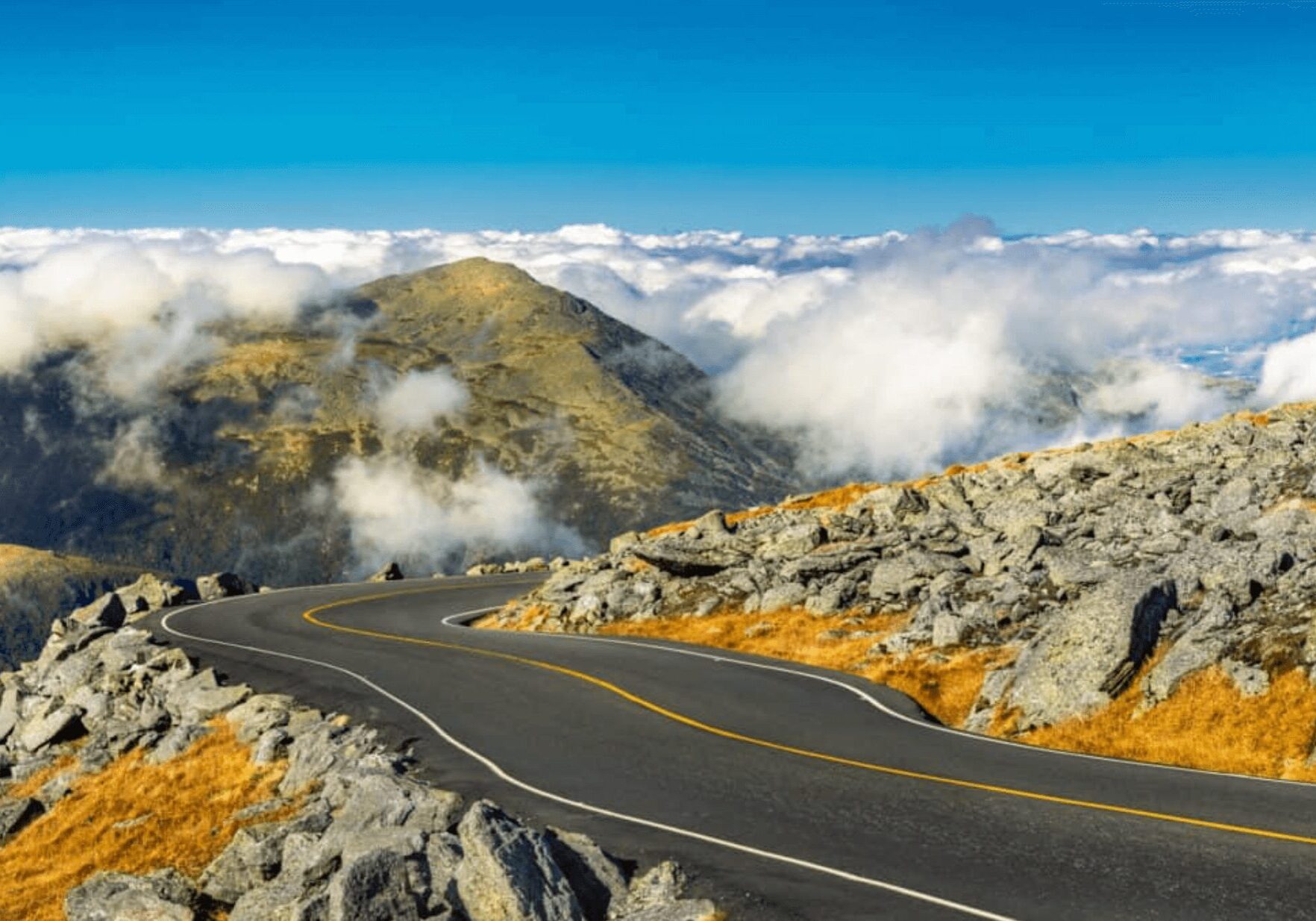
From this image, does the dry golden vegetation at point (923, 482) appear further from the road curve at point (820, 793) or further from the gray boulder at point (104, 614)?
the road curve at point (820, 793)

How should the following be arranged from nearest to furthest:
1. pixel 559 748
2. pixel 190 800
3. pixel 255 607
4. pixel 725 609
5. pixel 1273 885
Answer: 1. pixel 1273 885
2. pixel 559 748
3. pixel 190 800
4. pixel 725 609
5. pixel 255 607

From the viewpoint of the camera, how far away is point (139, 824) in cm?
3077

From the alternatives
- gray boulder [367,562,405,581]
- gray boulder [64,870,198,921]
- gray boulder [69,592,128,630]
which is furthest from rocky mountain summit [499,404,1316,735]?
gray boulder [69,592,128,630]

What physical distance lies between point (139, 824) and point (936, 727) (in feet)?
67.6

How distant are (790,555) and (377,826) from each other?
36.5 m

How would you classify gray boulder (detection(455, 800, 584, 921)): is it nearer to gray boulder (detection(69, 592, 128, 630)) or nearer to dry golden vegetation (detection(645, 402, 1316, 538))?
dry golden vegetation (detection(645, 402, 1316, 538))

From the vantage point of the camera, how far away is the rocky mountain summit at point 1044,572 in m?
30.6

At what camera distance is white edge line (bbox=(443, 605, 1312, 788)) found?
75.3ft

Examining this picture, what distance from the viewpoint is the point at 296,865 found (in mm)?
20469

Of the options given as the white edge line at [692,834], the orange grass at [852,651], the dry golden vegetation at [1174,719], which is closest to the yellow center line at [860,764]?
the white edge line at [692,834]

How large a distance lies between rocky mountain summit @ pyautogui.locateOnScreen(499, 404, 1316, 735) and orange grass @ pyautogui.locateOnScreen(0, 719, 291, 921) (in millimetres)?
19370

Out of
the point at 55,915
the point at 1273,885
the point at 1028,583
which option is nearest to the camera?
the point at 1273,885

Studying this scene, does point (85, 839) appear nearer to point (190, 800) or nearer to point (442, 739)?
point (190, 800)

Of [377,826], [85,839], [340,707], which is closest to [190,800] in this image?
[85,839]
